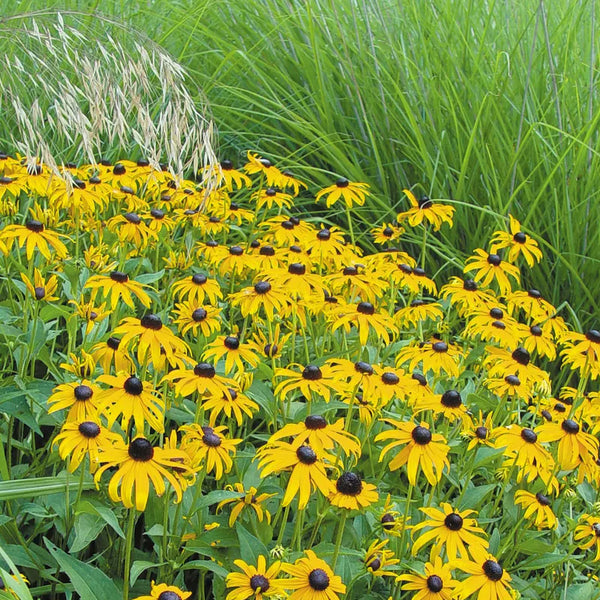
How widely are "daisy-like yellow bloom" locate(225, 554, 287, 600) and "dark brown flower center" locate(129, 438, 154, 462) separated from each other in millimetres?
197

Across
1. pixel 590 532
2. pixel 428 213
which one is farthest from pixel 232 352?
pixel 428 213

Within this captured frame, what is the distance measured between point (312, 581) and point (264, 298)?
84cm

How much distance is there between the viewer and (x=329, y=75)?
3674mm

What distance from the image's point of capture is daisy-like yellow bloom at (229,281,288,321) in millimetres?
1855

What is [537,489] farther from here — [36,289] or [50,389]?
[36,289]

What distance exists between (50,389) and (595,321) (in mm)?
2129

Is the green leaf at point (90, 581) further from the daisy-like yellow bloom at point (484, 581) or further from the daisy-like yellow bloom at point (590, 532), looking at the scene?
the daisy-like yellow bloom at point (590, 532)

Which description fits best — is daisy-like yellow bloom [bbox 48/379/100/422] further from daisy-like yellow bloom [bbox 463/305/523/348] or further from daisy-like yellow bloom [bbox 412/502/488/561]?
daisy-like yellow bloom [bbox 463/305/523/348]

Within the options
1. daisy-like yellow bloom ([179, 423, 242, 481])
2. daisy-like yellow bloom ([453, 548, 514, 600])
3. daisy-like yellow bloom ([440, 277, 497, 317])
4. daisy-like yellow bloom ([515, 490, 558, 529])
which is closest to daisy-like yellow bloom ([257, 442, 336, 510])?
daisy-like yellow bloom ([179, 423, 242, 481])

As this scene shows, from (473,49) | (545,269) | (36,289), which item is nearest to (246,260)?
(36,289)

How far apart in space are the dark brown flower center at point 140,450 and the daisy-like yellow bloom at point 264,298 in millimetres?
679

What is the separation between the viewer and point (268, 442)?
54.6 inches

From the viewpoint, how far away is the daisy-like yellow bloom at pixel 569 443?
1599mm

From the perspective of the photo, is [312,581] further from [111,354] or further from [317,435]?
[111,354]
